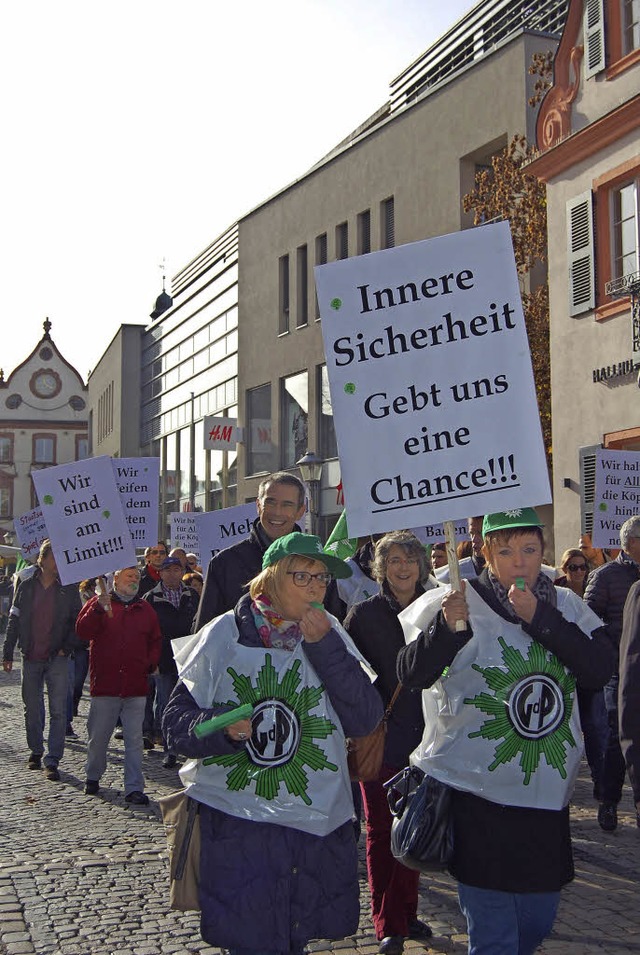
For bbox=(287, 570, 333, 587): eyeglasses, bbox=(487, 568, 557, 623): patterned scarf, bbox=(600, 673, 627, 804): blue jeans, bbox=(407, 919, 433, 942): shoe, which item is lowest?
bbox=(407, 919, 433, 942): shoe

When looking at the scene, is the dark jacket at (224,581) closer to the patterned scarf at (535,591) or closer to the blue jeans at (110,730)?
the patterned scarf at (535,591)

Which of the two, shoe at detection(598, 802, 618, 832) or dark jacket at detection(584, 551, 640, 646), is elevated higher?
dark jacket at detection(584, 551, 640, 646)

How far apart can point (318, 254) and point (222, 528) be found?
70.6ft

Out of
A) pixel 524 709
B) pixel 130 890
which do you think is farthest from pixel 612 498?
pixel 524 709

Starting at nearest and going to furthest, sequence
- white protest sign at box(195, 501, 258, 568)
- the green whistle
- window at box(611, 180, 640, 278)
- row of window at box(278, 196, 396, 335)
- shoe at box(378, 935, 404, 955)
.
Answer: the green whistle → shoe at box(378, 935, 404, 955) → white protest sign at box(195, 501, 258, 568) → window at box(611, 180, 640, 278) → row of window at box(278, 196, 396, 335)

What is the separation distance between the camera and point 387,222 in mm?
29031

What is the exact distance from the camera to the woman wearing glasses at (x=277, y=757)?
360cm

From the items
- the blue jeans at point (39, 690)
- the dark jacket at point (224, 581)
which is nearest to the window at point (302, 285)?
the blue jeans at point (39, 690)

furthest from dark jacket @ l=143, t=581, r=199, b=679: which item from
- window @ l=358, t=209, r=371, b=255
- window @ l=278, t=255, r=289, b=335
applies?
window @ l=278, t=255, r=289, b=335

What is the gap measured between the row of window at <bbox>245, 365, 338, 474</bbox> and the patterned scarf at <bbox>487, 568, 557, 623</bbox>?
26530 millimetres

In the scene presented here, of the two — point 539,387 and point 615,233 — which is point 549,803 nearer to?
point 615,233

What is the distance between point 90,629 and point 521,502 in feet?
20.1

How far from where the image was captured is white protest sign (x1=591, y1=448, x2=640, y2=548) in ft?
36.5

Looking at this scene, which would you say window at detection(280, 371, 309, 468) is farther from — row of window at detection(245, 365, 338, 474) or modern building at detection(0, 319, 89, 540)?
modern building at detection(0, 319, 89, 540)
